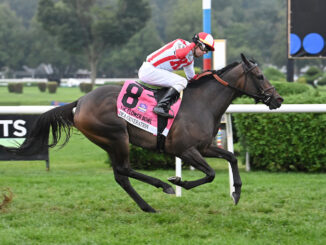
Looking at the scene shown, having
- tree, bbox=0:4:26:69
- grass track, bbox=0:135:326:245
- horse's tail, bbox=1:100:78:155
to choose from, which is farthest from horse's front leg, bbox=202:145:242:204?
tree, bbox=0:4:26:69

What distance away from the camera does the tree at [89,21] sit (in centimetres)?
4600

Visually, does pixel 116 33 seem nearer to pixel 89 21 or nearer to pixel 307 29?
pixel 89 21

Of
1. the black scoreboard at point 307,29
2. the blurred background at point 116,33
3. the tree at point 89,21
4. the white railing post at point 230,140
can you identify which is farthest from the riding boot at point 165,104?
the blurred background at point 116,33

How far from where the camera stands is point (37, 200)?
5527mm

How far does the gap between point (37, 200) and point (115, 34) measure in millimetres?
42578

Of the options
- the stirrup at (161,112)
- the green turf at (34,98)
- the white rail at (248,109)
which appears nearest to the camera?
the stirrup at (161,112)

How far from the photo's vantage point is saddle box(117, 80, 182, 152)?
466 cm

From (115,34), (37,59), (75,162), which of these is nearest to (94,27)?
(115,34)

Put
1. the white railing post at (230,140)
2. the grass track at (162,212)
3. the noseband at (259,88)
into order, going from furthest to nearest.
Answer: the white railing post at (230,140) → the noseband at (259,88) → the grass track at (162,212)

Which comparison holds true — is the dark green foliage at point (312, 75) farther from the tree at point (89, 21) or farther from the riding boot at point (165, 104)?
the riding boot at point (165, 104)

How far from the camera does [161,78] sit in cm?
476

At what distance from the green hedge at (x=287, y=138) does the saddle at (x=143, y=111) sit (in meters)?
2.71

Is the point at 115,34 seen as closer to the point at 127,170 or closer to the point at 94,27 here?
the point at 94,27

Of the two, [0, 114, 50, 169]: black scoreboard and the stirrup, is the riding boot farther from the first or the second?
[0, 114, 50, 169]: black scoreboard
